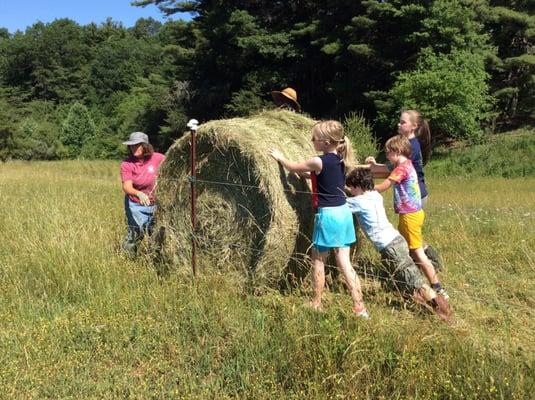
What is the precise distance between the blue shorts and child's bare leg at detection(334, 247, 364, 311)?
0.07 m

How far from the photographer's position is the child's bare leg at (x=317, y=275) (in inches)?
165

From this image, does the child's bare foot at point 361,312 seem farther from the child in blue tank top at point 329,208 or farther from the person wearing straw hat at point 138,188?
the person wearing straw hat at point 138,188

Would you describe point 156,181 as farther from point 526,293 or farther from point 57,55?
point 57,55

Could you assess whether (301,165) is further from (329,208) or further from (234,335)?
(234,335)

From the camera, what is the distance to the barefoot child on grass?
13.9ft

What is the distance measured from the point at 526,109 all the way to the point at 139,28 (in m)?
93.1

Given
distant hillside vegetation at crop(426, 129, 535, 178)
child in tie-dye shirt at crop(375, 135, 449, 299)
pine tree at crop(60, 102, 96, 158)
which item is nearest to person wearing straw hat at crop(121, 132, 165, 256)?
child in tie-dye shirt at crop(375, 135, 449, 299)

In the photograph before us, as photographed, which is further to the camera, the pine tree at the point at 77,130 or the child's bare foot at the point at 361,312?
the pine tree at the point at 77,130

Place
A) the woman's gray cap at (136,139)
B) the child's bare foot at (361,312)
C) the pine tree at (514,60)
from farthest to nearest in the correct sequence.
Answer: the pine tree at (514,60) → the woman's gray cap at (136,139) → the child's bare foot at (361,312)

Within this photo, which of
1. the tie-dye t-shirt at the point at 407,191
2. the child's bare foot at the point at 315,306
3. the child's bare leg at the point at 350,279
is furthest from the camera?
the tie-dye t-shirt at the point at 407,191

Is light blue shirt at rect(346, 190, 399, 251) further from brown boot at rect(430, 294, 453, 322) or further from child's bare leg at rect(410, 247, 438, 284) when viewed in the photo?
brown boot at rect(430, 294, 453, 322)

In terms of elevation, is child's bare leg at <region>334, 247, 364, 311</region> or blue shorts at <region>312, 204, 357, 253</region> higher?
blue shorts at <region>312, 204, 357, 253</region>

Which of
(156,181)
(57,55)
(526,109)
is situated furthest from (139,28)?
(156,181)

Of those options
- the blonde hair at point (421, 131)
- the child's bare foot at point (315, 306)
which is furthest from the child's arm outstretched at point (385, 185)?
the child's bare foot at point (315, 306)
